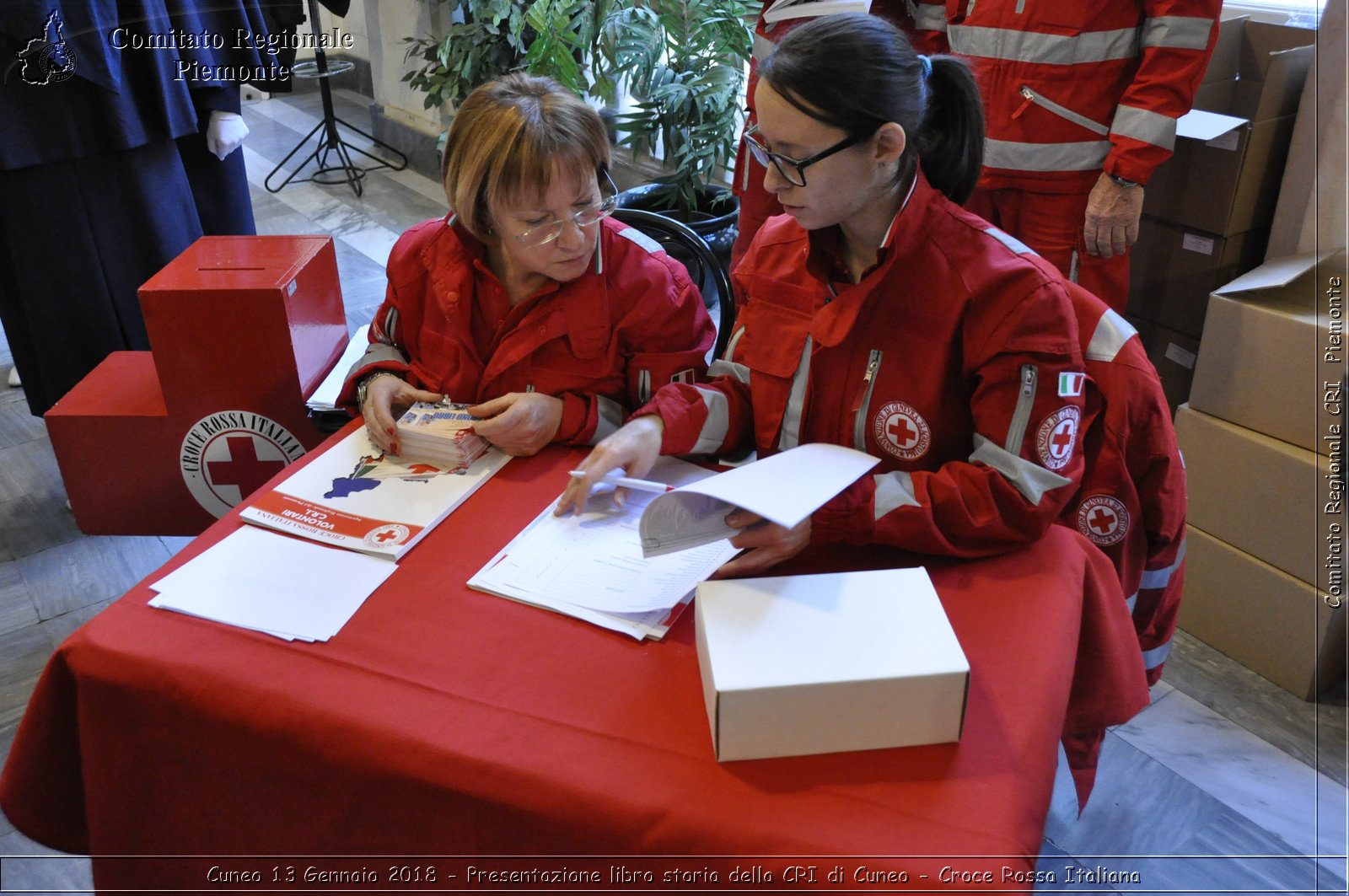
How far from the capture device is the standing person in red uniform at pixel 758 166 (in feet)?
7.04

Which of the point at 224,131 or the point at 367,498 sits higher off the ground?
the point at 224,131

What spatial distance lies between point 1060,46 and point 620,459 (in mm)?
1237

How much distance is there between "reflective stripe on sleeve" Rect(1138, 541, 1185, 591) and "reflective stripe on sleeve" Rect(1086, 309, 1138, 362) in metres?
0.33

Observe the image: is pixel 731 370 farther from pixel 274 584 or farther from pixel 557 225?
pixel 274 584

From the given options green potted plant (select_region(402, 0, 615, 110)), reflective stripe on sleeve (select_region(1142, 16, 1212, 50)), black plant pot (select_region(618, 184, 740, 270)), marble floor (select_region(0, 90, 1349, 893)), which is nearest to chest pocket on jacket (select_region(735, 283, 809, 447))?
marble floor (select_region(0, 90, 1349, 893))

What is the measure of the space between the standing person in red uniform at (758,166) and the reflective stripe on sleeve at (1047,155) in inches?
14.6

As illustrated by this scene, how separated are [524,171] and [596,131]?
0.13 metres

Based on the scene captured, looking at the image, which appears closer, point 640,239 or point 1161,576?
point 1161,576

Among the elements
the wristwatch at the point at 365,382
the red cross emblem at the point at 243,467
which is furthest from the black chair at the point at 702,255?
the red cross emblem at the point at 243,467

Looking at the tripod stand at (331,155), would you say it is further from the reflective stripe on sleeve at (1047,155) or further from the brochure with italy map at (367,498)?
the brochure with italy map at (367,498)

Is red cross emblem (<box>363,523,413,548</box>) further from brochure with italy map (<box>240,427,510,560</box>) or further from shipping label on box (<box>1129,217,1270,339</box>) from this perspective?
shipping label on box (<box>1129,217,1270,339</box>)

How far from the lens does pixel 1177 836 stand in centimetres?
169

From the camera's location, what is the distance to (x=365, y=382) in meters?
1.55

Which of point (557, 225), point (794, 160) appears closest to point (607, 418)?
point (557, 225)
